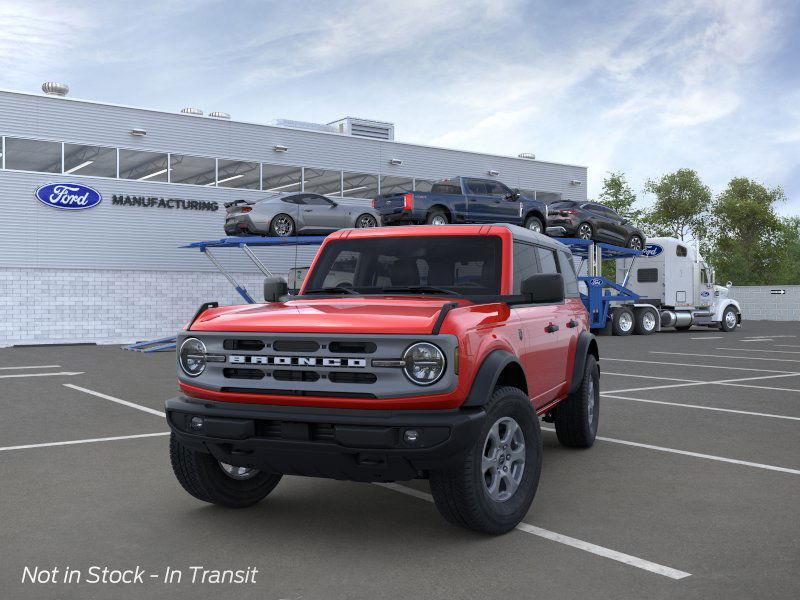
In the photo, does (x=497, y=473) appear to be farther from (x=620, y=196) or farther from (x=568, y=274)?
(x=620, y=196)

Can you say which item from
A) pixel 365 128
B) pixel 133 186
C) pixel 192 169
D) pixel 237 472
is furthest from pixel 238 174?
pixel 237 472

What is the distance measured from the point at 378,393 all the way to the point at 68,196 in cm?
2449

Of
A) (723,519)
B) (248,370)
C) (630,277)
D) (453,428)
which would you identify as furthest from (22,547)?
(630,277)

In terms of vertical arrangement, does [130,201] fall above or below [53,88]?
below

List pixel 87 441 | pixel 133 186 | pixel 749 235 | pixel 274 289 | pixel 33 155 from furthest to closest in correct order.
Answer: pixel 749 235, pixel 133 186, pixel 33 155, pixel 87 441, pixel 274 289

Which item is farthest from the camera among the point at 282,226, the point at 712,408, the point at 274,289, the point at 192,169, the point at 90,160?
the point at 192,169

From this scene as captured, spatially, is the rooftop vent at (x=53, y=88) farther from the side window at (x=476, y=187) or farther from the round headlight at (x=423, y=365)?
the round headlight at (x=423, y=365)

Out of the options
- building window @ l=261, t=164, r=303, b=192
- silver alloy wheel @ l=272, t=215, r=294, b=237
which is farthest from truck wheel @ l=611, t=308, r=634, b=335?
silver alloy wheel @ l=272, t=215, r=294, b=237

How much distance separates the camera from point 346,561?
4336 millimetres

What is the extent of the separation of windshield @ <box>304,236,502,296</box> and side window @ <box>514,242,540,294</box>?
0.20m

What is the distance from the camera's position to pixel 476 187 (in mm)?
22516

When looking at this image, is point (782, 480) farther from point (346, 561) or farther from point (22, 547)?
point (22, 547)

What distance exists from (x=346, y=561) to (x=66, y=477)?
3.08 metres

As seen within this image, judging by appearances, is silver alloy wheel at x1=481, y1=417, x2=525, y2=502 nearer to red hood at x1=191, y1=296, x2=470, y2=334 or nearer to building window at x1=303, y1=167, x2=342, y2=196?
red hood at x1=191, y1=296, x2=470, y2=334
